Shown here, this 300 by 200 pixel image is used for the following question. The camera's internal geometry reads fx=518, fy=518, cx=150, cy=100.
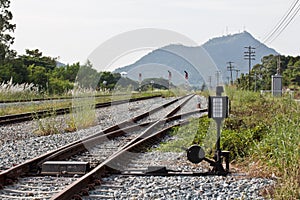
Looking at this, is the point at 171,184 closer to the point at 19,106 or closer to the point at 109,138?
the point at 109,138

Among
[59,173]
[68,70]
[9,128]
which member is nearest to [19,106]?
[9,128]

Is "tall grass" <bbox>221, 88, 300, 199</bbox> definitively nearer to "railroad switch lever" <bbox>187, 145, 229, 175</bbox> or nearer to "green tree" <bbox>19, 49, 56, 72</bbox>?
"railroad switch lever" <bbox>187, 145, 229, 175</bbox>

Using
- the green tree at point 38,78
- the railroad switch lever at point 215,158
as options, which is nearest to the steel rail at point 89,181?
the railroad switch lever at point 215,158

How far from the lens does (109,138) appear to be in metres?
11.4

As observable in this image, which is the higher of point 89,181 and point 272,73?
point 272,73

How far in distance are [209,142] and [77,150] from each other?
2.48 metres

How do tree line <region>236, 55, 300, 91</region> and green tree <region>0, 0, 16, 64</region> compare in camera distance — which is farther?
tree line <region>236, 55, 300, 91</region>

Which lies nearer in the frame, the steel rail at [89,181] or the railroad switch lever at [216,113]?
the steel rail at [89,181]

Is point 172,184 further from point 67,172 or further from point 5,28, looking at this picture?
point 5,28

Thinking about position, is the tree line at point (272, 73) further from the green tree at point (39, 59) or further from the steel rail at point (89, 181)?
the steel rail at point (89, 181)

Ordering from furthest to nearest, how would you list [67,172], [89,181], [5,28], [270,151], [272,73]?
[272,73]
[5,28]
[270,151]
[67,172]
[89,181]

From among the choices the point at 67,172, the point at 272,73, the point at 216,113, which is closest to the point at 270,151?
the point at 216,113

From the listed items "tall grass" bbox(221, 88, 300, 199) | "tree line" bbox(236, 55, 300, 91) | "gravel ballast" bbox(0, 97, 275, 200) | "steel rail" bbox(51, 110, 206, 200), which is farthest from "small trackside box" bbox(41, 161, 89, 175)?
"tree line" bbox(236, 55, 300, 91)

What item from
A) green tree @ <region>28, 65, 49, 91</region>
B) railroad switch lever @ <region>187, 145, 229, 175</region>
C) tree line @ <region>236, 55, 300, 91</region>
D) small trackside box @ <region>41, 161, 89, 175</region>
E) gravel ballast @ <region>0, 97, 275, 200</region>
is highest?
tree line @ <region>236, 55, 300, 91</region>
